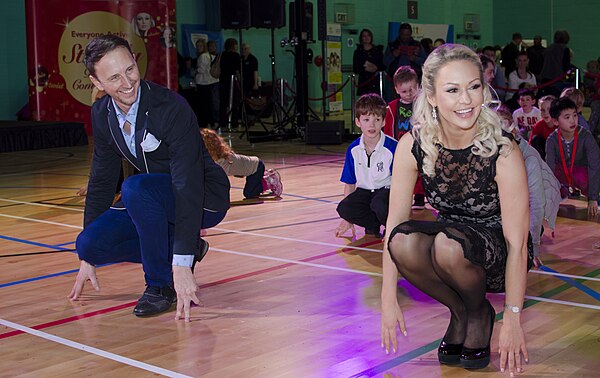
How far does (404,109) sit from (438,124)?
11.0 ft

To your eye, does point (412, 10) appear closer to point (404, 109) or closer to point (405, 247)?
point (404, 109)

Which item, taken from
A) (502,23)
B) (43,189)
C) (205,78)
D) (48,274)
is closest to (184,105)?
(48,274)

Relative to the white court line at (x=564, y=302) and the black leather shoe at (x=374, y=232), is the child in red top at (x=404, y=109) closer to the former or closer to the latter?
the black leather shoe at (x=374, y=232)

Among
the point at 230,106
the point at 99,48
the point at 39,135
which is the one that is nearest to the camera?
the point at 99,48

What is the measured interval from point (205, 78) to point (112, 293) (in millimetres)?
10304

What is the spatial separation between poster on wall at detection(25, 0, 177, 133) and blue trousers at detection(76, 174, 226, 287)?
8.95 m

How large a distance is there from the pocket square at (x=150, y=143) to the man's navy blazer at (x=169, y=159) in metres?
0.01

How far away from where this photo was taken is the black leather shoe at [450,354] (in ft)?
8.97

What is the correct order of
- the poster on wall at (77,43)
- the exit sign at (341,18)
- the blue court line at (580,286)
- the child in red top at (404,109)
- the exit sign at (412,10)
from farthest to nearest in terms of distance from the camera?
the exit sign at (412,10) → the exit sign at (341,18) → the poster on wall at (77,43) → the child in red top at (404,109) → the blue court line at (580,286)

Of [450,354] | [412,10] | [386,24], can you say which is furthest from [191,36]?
[450,354]

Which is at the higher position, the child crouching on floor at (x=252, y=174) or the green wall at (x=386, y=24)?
the green wall at (x=386, y=24)

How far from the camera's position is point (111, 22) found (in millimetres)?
12445

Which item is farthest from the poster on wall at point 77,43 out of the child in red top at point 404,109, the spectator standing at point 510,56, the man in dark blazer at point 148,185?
the man in dark blazer at point 148,185

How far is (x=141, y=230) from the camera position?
132 inches
